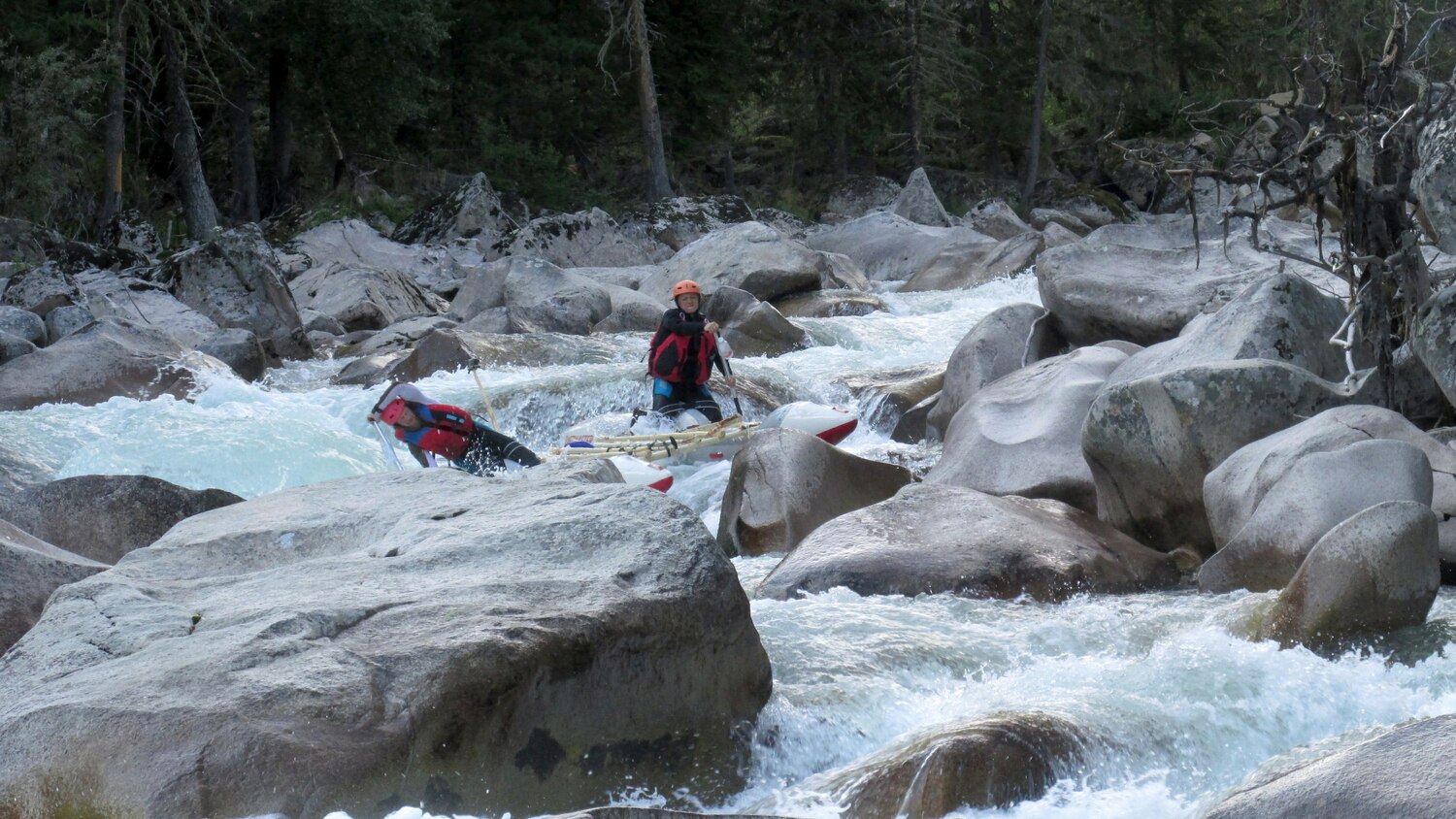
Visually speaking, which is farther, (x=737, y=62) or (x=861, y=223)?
(x=737, y=62)

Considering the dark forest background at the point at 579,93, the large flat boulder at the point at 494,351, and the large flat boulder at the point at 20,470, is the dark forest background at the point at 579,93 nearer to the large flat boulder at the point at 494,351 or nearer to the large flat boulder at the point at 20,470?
the large flat boulder at the point at 494,351

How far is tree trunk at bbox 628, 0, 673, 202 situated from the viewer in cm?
2598

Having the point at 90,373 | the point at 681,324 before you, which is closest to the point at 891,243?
the point at 681,324

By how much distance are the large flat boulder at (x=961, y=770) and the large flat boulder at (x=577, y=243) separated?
58.4ft

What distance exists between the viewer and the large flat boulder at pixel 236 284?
16141 millimetres

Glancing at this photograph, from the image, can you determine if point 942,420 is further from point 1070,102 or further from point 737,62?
point 1070,102

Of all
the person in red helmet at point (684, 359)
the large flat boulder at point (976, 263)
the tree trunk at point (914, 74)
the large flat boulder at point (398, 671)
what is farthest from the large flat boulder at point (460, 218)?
the large flat boulder at point (398, 671)

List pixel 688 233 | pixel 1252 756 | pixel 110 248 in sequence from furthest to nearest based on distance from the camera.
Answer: pixel 688 233, pixel 110 248, pixel 1252 756

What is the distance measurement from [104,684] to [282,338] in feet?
39.8

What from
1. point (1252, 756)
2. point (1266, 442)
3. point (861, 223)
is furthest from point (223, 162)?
point (1252, 756)

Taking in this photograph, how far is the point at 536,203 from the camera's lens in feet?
85.5

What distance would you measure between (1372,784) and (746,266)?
15.3 metres

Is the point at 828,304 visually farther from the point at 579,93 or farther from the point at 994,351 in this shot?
the point at 579,93

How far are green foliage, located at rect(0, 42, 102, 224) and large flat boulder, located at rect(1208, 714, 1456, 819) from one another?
18713 millimetres
